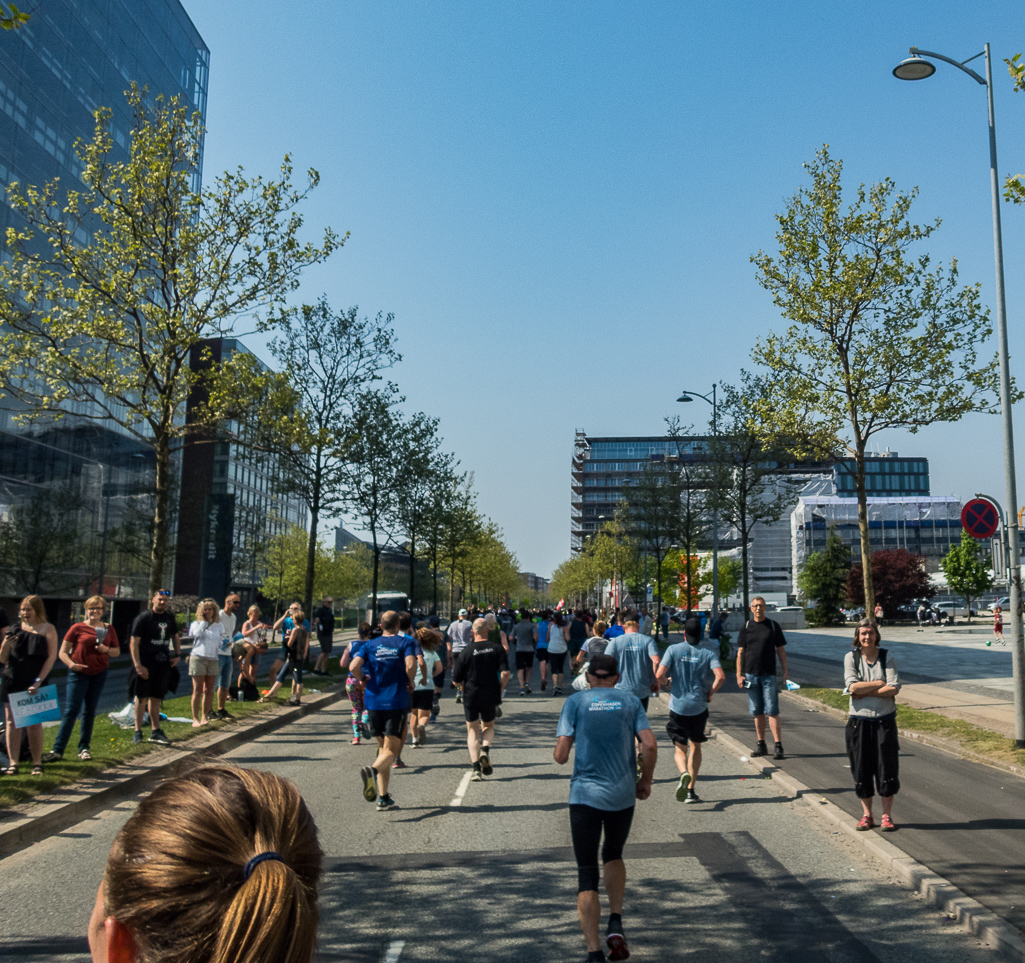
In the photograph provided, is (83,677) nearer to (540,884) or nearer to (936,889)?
(540,884)

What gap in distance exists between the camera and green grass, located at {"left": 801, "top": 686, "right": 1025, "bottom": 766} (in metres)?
11.9

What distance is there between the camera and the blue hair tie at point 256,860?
1238 millimetres

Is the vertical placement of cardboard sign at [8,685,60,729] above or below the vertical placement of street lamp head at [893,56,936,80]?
below

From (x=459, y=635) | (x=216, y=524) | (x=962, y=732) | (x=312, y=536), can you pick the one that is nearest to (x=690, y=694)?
(x=962, y=732)

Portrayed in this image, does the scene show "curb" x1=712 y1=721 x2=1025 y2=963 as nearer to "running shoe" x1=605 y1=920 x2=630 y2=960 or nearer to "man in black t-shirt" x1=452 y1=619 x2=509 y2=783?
"running shoe" x1=605 y1=920 x2=630 y2=960

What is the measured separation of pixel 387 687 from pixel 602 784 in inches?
177

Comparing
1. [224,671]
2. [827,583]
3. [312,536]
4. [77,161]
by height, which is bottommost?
[224,671]

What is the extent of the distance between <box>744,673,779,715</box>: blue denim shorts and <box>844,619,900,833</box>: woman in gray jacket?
3871 millimetres

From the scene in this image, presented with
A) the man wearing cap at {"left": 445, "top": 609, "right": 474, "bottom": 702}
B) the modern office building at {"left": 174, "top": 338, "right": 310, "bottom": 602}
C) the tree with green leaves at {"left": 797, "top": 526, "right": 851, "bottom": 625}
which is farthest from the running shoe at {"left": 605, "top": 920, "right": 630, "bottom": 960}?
the tree with green leaves at {"left": 797, "top": 526, "right": 851, "bottom": 625}

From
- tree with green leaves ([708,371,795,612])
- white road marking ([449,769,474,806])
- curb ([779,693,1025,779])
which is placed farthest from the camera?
tree with green leaves ([708,371,795,612])

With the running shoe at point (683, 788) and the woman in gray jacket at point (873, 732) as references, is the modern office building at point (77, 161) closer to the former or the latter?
the running shoe at point (683, 788)

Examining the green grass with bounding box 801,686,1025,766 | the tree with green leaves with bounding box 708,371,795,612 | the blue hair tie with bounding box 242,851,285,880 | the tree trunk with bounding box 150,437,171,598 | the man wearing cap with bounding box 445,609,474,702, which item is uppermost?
the tree with green leaves with bounding box 708,371,795,612

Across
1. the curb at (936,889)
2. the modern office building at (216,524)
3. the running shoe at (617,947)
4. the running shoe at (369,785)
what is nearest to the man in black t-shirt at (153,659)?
the running shoe at (369,785)

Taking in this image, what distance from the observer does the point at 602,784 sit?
5.39 metres
